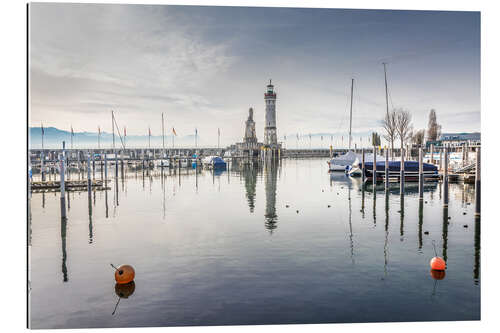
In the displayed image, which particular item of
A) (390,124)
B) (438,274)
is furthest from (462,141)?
(438,274)

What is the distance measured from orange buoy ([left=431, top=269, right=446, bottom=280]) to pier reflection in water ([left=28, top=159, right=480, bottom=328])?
149 mm

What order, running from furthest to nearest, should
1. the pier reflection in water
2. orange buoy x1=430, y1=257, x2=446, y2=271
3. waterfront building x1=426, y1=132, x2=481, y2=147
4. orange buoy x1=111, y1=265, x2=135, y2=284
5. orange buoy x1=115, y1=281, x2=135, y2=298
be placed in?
1. waterfront building x1=426, y1=132, x2=481, y2=147
2. orange buoy x1=430, y1=257, x2=446, y2=271
3. orange buoy x1=111, y1=265, x2=135, y2=284
4. orange buoy x1=115, y1=281, x2=135, y2=298
5. the pier reflection in water

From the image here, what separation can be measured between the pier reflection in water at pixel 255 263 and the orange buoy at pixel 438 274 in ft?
0.49

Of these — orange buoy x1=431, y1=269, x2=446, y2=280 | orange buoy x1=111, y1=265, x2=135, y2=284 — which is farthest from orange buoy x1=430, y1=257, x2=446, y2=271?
orange buoy x1=111, y1=265, x2=135, y2=284

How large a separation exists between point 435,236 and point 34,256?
13574 millimetres

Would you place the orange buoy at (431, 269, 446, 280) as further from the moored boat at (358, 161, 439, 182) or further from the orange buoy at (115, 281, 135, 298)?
the moored boat at (358, 161, 439, 182)

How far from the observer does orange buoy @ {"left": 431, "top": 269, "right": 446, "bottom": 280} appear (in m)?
9.45

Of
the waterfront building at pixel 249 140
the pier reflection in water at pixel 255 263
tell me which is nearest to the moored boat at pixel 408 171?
the pier reflection in water at pixel 255 263

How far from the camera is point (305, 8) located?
961 cm

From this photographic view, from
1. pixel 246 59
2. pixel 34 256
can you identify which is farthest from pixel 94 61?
pixel 34 256

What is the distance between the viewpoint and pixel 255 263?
10781 mm

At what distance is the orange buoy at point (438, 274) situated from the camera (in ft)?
31.0
